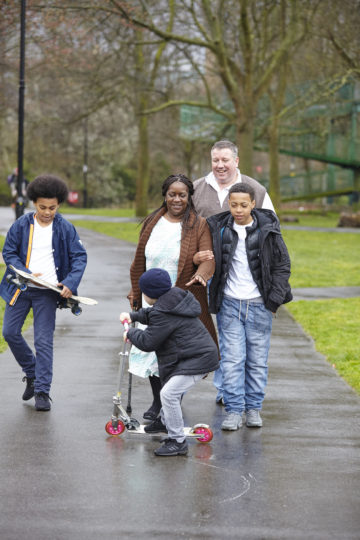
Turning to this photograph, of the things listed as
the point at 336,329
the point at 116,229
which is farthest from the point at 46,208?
the point at 116,229

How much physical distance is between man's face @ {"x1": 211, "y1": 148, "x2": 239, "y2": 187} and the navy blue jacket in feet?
3.86

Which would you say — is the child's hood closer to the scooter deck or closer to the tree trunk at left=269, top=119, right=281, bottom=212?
the scooter deck

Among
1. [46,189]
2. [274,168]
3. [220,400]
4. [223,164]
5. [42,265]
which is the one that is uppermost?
[274,168]

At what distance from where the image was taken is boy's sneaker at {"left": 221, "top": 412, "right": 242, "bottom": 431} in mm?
6281

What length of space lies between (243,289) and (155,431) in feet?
3.81

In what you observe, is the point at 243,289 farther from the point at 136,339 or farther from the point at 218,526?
the point at 218,526

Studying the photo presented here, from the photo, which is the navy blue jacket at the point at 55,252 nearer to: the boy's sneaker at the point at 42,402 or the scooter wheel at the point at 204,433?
the boy's sneaker at the point at 42,402

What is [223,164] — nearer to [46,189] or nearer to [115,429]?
[46,189]

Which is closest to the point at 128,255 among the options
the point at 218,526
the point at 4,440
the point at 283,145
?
the point at 4,440

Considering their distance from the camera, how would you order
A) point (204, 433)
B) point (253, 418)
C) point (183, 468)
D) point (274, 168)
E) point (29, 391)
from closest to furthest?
point (183, 468), point (204, 433), point (253, 418), point (29, 391), point (274, 168)

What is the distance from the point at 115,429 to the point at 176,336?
0.82 m

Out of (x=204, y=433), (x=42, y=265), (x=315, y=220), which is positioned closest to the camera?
(x=204, y=433)

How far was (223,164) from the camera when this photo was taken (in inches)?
264

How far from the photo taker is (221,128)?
121 feet
